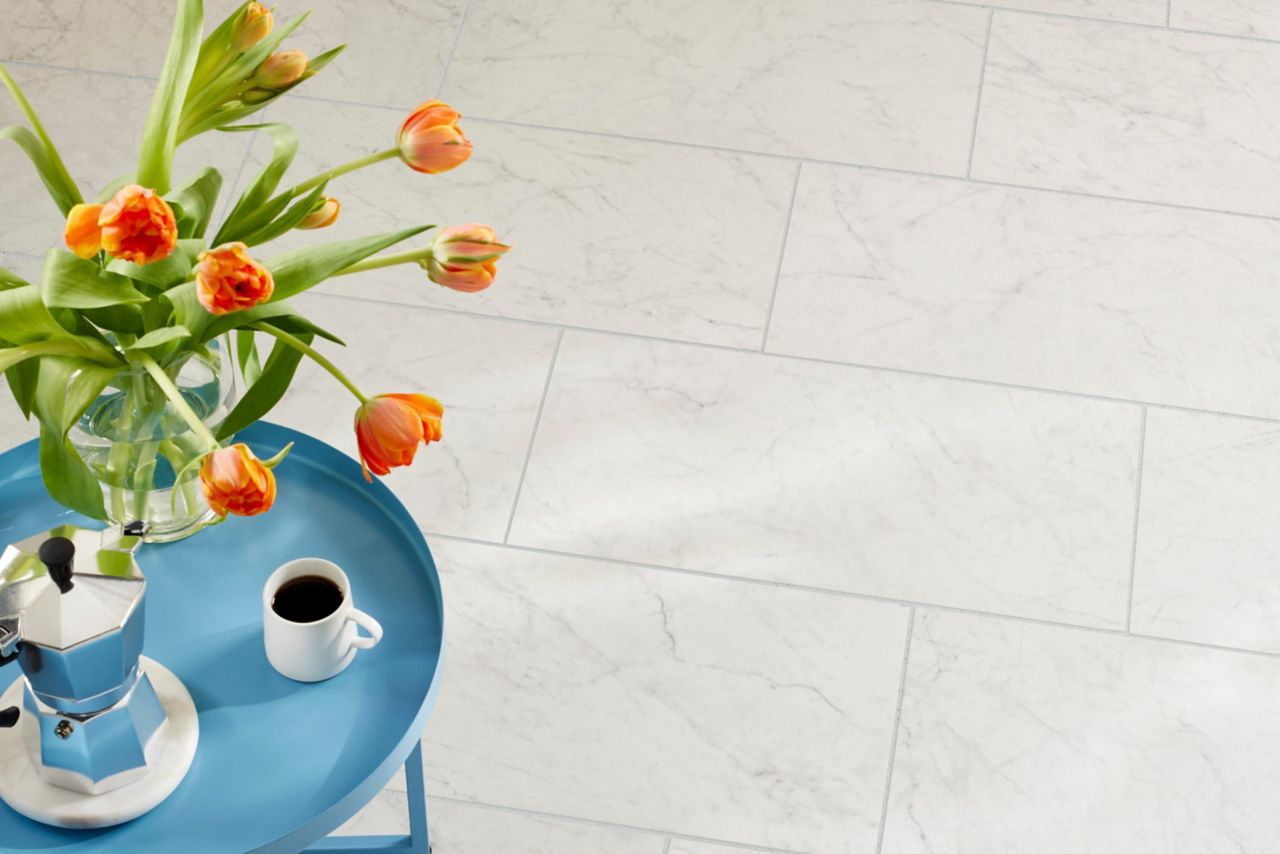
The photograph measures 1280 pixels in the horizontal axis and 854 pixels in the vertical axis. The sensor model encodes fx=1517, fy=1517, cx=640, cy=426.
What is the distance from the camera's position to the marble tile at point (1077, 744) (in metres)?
1.76

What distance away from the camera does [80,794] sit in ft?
3.95

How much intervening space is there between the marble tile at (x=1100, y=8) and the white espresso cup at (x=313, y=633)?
179 centimetres

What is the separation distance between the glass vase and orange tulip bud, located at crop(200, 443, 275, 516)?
0.50ft

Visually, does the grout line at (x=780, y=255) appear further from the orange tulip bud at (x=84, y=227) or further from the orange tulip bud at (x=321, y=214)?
the orange tulip bud at (x=84, y=227)

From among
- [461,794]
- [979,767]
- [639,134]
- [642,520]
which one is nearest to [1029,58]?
[639,134]

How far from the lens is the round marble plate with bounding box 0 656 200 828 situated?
119cm

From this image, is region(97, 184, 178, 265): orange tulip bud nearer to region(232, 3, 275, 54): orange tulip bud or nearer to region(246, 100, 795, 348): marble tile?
region(232, 3, 275, 54): orange tulip bud

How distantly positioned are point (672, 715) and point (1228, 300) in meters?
1.06

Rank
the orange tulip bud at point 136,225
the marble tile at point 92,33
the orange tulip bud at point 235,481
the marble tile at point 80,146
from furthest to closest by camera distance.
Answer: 1. the marble tile at point 92,33
2. the marble tile at point 80,146
3. the orange tulip bud at point 235,481
4. the orange tulip bud at point 136,225

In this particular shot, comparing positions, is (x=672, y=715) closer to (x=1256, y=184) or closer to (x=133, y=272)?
(x=133, y=272)

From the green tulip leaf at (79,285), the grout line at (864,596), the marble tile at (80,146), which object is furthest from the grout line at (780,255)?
the green tulip leaf at (79,285)

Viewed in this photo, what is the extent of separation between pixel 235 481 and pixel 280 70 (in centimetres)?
33

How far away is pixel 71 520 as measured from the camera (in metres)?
1.40

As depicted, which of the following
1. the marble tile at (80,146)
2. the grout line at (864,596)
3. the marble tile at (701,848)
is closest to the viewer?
the marble tile at (701,848)
